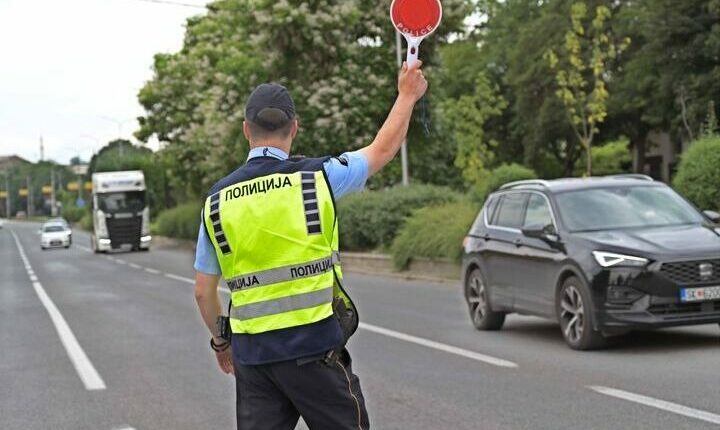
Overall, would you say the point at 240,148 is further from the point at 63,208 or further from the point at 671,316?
the point at 63,208

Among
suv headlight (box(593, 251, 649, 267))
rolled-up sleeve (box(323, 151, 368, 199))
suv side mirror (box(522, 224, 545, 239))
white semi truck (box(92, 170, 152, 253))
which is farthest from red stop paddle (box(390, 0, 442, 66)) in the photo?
white semi truck (box(92, 170, 152, 253))

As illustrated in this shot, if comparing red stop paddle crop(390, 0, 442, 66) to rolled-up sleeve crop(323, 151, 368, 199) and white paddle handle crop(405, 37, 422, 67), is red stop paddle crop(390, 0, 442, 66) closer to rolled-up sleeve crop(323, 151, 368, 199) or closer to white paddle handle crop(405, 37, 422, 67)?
white paddle handle crop(405, 37, 422, 67)

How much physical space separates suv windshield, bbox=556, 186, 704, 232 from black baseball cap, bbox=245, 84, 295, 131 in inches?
302

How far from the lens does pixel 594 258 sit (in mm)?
10531

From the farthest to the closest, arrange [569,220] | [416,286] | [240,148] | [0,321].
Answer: [240,148] → [416,286] → [0,321] → [569,220]

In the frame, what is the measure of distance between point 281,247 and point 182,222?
54623 mm

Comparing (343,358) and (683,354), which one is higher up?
(343,358)

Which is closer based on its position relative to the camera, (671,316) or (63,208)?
(671,316)

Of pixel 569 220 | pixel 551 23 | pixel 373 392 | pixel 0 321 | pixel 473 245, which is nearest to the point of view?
pixel 373 392

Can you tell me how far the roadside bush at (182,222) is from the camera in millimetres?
54775

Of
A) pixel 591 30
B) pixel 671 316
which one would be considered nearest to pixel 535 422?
pixel 671 316

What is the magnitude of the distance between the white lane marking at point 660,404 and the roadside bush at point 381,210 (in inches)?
732

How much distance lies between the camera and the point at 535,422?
741 cm

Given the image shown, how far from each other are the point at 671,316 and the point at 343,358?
689 centimetres
